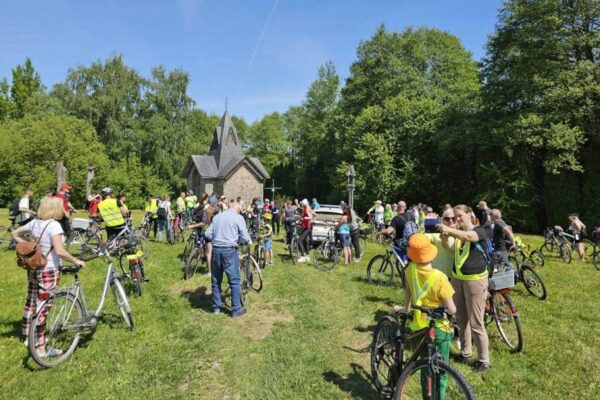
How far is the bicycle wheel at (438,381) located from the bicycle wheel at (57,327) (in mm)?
4301

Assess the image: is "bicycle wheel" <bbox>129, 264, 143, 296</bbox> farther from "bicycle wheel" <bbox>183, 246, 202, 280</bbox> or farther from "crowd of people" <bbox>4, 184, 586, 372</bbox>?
"crowd of people" <bbox>4, 184, 586, 372</bbox>

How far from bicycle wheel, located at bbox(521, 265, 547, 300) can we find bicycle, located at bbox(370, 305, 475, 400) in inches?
221

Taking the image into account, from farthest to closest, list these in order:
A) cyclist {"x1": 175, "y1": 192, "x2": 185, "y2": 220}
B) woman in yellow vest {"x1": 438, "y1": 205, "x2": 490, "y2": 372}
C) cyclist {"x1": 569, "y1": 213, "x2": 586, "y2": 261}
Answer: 1. cyclist {"x1": 175, "y1": 192, "x2": 185, "y2": 220}
2. cyclist {"x1": 569, "y1": 213, "x2": 586, "y2": 261}
3. woman in yellow vest {"x1": 438, "y1": 205, "x2": 490, "y2": 372}

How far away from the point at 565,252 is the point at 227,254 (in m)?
12.3

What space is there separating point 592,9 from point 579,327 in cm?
2060

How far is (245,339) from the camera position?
19.4 feet

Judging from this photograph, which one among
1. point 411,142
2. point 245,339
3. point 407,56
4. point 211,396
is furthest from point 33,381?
point 407,56

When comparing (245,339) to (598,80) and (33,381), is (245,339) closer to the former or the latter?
(33,381)

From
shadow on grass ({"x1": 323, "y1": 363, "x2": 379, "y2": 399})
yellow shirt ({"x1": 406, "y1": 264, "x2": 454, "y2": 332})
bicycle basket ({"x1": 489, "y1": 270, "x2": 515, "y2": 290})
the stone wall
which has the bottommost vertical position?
shadow on grass ({"x1": 323, "y1": 363, "x2": 379, "y2": 399})

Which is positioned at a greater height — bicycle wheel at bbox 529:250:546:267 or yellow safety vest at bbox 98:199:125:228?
yellow safety vest at bbox 98:199:125:228

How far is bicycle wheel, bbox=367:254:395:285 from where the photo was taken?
29.8 feet

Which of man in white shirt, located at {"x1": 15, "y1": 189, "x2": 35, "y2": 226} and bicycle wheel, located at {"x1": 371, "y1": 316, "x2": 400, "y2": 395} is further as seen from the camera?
man in white shirt, located at {"x1": 15, "y1": 189, "x2": 35, "y2": 226}

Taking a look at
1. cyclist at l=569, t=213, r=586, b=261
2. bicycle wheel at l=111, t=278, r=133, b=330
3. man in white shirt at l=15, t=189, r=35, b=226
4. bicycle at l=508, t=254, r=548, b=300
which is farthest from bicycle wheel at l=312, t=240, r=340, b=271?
cyclist at l=569, t=213, r=586, b=261

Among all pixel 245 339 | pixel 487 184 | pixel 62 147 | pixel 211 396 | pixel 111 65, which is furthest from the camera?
pixel 111 65
